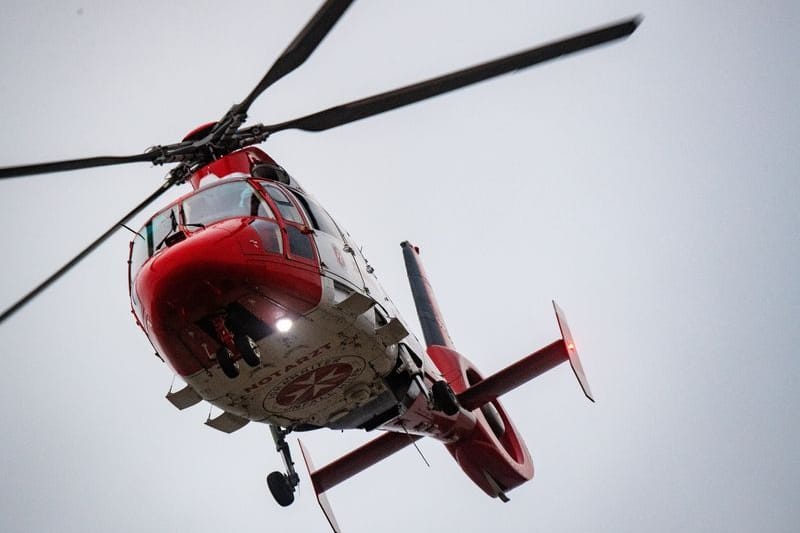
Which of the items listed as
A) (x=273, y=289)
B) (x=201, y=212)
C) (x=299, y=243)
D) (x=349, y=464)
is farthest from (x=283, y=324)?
(x=349, y=464)

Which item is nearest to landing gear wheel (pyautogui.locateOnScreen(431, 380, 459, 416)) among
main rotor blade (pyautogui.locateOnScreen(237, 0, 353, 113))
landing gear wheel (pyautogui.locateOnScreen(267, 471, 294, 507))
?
landing gear wheel (pyautogui.locateOnScreen(267, 471, 294, 507))

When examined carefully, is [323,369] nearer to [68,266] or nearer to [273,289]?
[273,289]

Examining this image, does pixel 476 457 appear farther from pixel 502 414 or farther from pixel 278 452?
pixel 278 452

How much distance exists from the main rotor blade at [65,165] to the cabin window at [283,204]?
5.40ft

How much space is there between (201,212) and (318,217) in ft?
5.18

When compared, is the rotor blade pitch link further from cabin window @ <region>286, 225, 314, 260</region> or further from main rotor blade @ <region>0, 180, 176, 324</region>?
cabin window @ <region>286, 225, 314, 260</region>

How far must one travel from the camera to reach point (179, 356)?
8.77 meters

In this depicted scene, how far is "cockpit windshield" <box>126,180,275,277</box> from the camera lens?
8703 millimetres

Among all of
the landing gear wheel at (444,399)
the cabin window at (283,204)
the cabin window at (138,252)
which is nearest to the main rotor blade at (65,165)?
the cabin window at (138,252)

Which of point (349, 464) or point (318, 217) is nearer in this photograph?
point (318, 217)

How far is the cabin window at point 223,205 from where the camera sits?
28.5ft

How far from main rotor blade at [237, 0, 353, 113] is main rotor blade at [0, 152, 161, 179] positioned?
6.21ft

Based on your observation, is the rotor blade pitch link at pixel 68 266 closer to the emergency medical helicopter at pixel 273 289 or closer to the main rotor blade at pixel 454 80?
the emergency medical helicopter at pixel 273 289

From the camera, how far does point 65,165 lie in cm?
822
